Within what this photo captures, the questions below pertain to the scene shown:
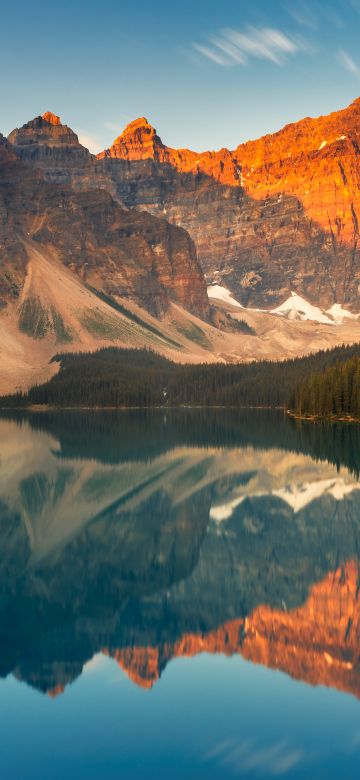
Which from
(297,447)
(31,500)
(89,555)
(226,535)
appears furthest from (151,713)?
(297,447)

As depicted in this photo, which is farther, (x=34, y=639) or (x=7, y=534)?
(x=7, y=534)

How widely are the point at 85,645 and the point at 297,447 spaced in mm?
64685

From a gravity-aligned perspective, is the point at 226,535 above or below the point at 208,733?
above

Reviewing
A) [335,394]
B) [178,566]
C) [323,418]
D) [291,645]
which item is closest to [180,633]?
[291,645]

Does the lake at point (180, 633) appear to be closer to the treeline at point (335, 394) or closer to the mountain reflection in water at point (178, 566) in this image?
the mountain reflection in water at point (178, 566)

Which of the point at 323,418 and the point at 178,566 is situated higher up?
the point at 323,418

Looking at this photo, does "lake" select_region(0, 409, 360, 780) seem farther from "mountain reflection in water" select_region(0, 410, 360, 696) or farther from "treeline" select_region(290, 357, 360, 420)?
"treeline" select_region(290, 357, 360, 420)

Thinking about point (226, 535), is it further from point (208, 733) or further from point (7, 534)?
point (208, 733)

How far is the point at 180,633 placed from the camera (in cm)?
2622

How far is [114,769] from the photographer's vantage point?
57.5 feet

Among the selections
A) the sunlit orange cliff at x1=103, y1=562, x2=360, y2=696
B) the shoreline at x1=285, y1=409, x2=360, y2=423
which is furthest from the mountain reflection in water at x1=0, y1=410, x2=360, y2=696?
the shoreline at x1=285, y1=409, x2=360, y2=423

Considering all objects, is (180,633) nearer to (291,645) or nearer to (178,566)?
(291,645)

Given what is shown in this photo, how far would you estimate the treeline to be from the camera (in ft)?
457

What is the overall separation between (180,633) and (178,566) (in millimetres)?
9938
